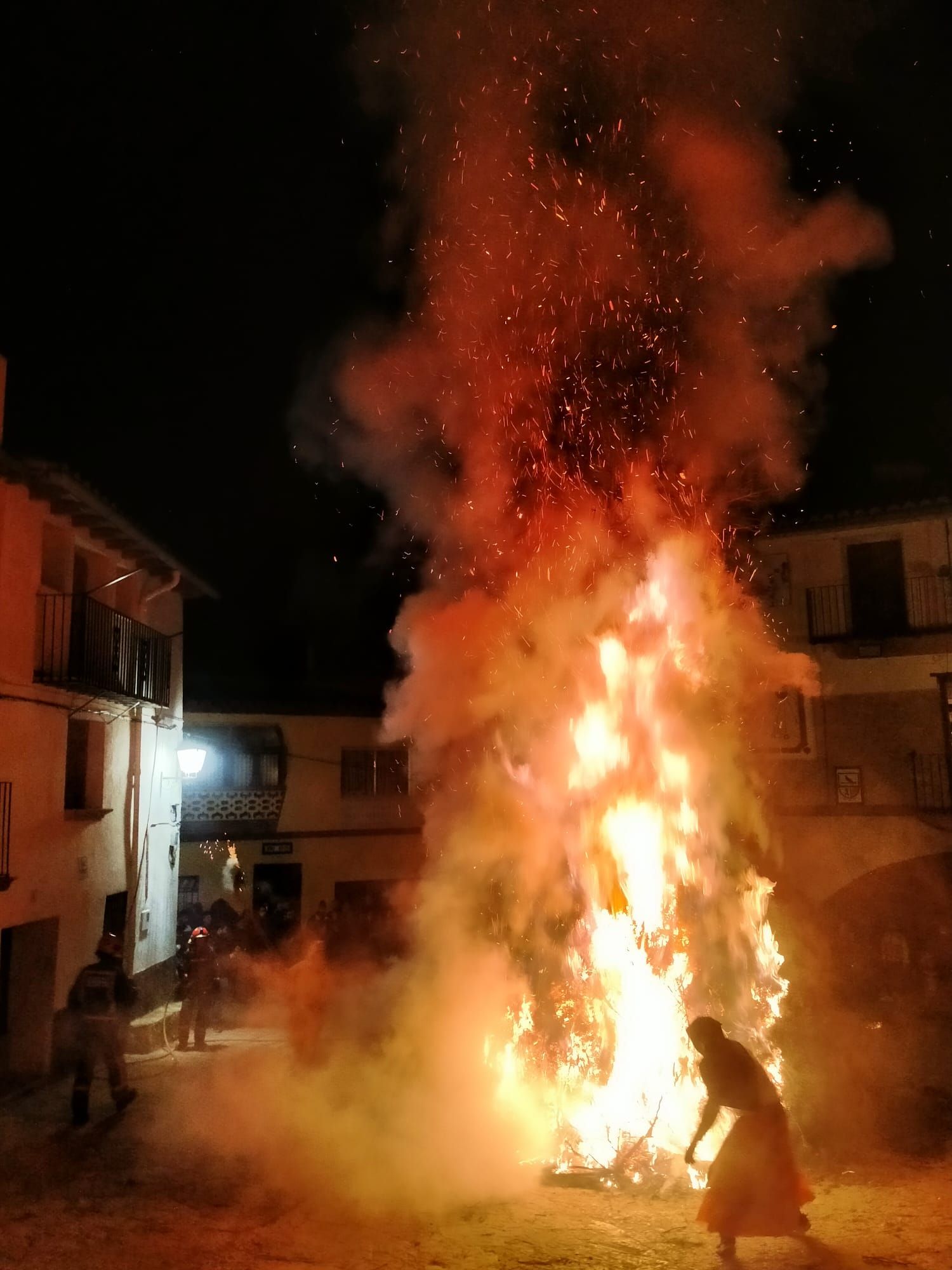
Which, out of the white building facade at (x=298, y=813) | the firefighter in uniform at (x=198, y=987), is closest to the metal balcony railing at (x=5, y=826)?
the firefighter in uniform at (x=198, y=987)

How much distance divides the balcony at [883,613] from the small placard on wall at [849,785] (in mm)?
2149

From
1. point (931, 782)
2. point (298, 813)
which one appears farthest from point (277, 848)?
point (931, 782)

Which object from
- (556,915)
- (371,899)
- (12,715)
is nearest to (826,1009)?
(556,915)

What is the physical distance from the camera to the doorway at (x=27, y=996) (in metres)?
11.2

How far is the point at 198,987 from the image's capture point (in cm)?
1205

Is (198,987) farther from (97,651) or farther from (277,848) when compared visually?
(277,848)

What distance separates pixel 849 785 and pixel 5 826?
12494 millimetres

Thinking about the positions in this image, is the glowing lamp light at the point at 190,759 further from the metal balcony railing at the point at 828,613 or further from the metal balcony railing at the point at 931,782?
the metal balcony railing at the point at 931,782

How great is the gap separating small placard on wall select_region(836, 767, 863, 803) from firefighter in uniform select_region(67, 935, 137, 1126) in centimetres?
1150

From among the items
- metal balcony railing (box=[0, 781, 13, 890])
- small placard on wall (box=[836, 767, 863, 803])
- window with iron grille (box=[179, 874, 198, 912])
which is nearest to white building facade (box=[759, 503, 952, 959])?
small placard on wall (box=[836, 767, 863, 803])

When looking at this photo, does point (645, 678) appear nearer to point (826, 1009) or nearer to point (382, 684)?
point (826, 1009)

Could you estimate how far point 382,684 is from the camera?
27156 millimetres

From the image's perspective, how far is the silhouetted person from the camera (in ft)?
A: 19.4

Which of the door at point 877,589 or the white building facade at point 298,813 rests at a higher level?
the door at point 877,589
